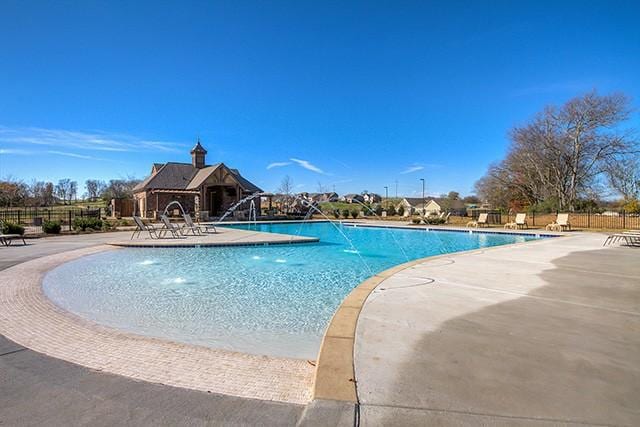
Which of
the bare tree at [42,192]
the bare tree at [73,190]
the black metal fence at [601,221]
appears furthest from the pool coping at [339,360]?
the bare tree at [73,190]

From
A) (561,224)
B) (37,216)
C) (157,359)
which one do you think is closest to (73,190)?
(37,216)

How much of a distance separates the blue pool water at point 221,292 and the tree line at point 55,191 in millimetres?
31136

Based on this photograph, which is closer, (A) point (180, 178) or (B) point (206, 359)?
(B) point (206, 359)

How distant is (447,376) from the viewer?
2.55 m

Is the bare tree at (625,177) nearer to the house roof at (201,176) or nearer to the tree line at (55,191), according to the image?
the house roof at (201,176)

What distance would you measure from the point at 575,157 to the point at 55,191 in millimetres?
74789

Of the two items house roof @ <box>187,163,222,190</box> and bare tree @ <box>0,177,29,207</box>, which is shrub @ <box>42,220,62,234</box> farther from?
bare tree @ <box>0,177,29,207</box>

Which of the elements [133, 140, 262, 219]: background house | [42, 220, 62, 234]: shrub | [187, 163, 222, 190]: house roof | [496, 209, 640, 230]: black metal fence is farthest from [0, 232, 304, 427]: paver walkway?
[187, 163, 222, 190]: house roof

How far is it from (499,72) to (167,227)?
58.8 feet

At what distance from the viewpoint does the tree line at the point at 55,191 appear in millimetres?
37281

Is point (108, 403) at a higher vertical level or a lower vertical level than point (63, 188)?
lower

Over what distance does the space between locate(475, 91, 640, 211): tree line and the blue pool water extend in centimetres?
2717

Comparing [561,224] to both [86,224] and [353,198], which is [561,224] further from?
[353,198]

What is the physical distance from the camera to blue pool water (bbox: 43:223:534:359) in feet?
14.5
